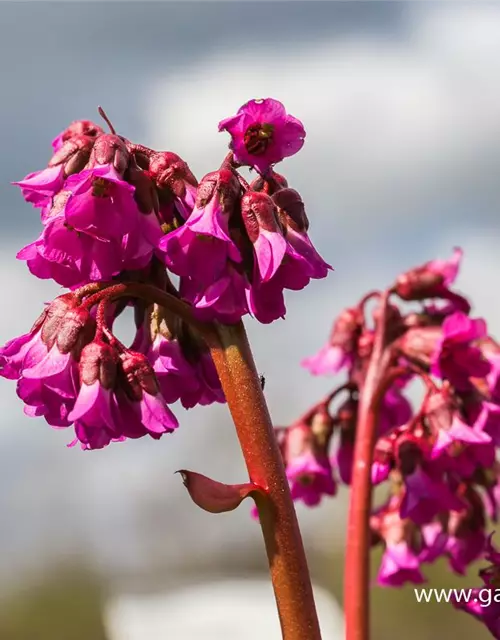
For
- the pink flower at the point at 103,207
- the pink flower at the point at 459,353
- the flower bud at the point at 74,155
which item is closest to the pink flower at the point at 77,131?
the flower bud at the point at 74,155

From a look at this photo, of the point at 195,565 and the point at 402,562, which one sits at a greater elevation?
the point at 195,565

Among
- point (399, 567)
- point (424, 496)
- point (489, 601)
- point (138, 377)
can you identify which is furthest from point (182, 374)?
point (399, 567)

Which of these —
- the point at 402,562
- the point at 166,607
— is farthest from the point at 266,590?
the point at 402,562

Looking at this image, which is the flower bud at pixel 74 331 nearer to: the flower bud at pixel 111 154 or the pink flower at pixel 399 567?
the flower bud at pixel 111 154

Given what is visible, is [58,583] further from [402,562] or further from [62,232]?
[62,232]

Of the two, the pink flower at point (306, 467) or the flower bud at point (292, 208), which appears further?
the pink flower at point (306, 467)

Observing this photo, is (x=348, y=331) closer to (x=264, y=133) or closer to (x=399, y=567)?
(x=399, y=567)
